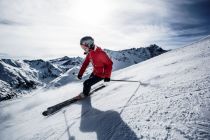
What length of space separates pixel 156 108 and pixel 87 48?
180 inches

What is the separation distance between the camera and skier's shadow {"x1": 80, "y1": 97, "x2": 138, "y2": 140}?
3.59 m

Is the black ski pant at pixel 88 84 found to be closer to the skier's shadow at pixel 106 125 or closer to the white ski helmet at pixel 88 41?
the white ski helmet at pixel 88 41

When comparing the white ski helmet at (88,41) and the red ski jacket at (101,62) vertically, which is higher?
the white ski helmet at (88,41)

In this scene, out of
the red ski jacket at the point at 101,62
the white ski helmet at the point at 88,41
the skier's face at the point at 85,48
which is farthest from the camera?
the skier's face at the point at 85,48

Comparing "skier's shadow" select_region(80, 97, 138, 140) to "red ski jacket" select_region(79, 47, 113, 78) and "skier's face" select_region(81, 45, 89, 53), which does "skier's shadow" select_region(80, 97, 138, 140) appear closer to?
"red ski jacket" select_region(79, 47, 113, 78)

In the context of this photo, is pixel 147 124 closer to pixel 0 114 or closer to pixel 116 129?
pixel 116 129

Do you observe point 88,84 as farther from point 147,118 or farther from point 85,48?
point 147,118

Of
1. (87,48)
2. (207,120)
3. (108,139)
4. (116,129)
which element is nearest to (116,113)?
(116,129)

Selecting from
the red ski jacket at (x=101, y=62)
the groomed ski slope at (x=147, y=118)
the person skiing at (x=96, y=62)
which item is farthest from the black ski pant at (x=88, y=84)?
the groomed ski slope at (x=147, y=118)

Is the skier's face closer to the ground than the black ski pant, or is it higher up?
higher up

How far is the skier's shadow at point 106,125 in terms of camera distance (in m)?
3.59

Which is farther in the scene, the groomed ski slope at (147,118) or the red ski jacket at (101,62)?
the red ski jacket at (101,62)

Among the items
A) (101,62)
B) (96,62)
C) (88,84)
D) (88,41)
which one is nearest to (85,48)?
(88,41)

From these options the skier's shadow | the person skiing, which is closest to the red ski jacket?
the person skiing
